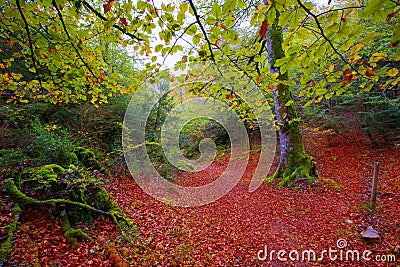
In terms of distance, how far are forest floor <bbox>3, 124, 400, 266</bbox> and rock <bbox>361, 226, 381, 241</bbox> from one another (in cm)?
10

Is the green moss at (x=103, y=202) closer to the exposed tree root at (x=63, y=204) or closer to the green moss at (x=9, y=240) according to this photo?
the exposed tree root at (x=63, y=204)

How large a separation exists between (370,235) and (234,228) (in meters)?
2.44

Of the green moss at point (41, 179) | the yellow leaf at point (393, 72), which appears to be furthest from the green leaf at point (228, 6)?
the green moss at point (41, 179)

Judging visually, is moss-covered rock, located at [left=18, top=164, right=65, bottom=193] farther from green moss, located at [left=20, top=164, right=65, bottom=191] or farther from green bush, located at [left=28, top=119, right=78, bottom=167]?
green bush, located at [left=28, top=119, right=78, bottom=167]

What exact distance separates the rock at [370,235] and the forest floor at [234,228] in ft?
0.32

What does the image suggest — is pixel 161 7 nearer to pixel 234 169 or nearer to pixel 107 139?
pixel 107 139

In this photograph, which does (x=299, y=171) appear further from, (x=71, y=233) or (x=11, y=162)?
(x=11, y=162)

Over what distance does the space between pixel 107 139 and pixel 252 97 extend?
5598 millimetres

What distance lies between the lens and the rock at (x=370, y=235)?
356cm

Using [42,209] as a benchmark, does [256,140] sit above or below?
above

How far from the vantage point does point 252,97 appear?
3293mm

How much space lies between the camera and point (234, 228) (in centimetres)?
438

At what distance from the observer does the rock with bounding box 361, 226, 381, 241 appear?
11.7 feet

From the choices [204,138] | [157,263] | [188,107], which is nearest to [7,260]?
[157,263]
